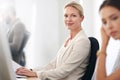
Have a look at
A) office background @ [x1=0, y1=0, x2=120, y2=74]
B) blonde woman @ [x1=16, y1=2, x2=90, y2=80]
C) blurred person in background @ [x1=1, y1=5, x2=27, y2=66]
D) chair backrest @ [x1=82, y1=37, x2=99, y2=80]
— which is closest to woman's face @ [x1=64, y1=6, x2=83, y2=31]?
blonde woman @ [x1=16, y1=2, x2=90, y2=80]

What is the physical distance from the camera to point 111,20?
3.07 ft

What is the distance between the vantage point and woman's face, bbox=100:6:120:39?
93cm

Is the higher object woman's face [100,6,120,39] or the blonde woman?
woman's face [100,6,120,39]

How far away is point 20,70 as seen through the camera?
1274 millimetres

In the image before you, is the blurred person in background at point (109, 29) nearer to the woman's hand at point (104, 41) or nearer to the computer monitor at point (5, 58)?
the woman's hand at point (104, 41)

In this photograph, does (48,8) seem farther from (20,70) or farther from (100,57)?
(100,57)

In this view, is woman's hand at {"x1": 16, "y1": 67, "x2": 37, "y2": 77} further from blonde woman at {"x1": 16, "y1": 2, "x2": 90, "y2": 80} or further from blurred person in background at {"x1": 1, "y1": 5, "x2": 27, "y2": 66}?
blurred person in background at {"x1": 1, "y1": 5, "x2": 27, "y2": 66}

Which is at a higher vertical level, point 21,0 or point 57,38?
point 21,0

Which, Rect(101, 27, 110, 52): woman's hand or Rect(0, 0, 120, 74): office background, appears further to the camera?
Rect(0, 0, 120, 74): office background

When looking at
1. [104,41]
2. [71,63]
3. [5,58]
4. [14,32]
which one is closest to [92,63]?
[71,63]

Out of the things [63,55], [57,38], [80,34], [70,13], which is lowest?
[57,38]

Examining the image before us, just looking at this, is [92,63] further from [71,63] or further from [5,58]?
[5,58]

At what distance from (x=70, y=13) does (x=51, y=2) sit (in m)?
1.32

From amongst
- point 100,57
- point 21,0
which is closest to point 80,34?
point 100,57
